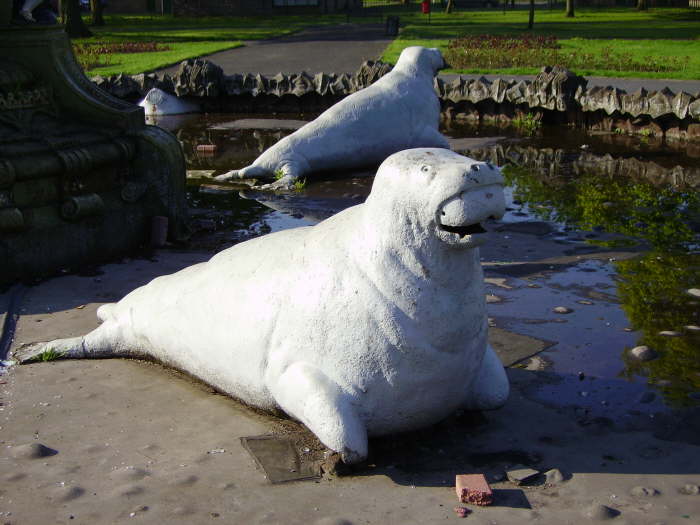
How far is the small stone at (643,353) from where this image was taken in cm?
556

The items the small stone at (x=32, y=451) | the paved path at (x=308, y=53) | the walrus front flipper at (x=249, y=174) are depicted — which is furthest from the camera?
the paved path at (x=308, y=53)

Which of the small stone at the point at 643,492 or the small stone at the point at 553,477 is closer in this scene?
the small stone at the point at 643,492

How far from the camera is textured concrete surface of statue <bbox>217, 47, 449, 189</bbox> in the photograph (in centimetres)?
1109

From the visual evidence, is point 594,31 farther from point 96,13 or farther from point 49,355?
point 49,355

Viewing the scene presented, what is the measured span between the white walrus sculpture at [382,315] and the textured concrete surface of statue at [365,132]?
20.5 ft

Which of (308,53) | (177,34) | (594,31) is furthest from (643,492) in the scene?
(177,34)

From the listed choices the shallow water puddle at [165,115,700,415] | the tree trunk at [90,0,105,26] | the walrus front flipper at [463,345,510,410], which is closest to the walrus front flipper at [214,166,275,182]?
the shallow water puddle at [165,115,700,415]

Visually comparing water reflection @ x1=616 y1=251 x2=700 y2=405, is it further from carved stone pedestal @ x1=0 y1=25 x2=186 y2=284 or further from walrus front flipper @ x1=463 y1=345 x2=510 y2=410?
carved stone pedestal @ x1=0 y1=25 x2=186 y2=284

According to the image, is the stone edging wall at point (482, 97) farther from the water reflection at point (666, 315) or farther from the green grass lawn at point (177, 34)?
the water reflection at point (666, 315)

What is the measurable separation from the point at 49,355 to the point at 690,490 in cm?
378

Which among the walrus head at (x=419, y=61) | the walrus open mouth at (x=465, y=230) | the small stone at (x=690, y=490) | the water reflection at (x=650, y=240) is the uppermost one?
the walrus head at (x=419, y=61)

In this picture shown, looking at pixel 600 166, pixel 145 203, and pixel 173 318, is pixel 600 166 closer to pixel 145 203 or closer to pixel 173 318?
pixel 145 203

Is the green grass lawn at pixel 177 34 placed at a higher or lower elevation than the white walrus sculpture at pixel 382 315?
higher

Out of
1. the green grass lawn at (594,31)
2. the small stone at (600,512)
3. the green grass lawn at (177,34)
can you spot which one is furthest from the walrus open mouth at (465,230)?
the green grass lawn at (177,34)
